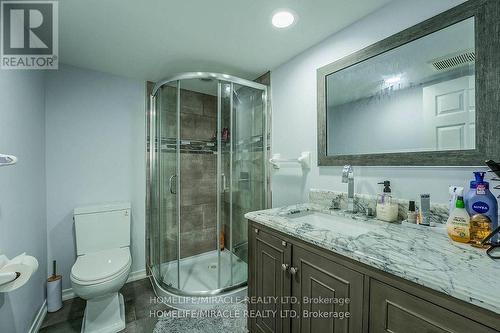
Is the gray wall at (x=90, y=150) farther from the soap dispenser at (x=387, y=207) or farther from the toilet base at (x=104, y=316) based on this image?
the soap dispenser at (x=387, y=207)

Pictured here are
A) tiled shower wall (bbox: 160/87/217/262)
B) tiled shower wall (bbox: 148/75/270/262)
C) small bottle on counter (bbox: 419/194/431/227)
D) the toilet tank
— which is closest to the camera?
small bottle on counter (bbox: 419/194/431/227)

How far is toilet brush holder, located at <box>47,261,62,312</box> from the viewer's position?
5.79 ft

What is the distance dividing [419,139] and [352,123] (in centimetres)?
42

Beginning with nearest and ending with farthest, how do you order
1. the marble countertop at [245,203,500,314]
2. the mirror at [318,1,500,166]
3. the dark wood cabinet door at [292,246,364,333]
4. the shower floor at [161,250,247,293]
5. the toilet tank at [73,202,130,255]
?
1. the marble countertop at [245,203,500,314]
2. the dark wood cabinet door at [292,246,364,333]
3. the mirror at [318,1,500,166]
4. the toilet tank at [73,202,130,255]
5. the shower floor at [161,250,247,293]

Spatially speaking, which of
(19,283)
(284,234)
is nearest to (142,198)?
(19,283)

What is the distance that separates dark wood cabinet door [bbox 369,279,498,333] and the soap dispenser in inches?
21.8

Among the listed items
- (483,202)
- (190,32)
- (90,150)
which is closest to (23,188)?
(90,150)

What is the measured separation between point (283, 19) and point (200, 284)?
2368 millimetres

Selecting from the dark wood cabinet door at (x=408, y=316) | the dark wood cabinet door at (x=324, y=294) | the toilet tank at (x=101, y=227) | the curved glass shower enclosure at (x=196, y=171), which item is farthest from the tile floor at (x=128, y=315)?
the dark wood cabinet door at (x=408, y=316)

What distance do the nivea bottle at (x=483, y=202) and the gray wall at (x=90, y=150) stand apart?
2.59 metres

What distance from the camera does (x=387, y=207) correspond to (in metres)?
1.18

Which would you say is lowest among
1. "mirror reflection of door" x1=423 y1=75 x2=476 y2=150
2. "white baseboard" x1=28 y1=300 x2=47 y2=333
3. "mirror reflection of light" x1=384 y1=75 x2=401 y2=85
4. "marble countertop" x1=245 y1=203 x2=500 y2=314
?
"white baseboard" x1=28 y1=300 x2=47 y2=333

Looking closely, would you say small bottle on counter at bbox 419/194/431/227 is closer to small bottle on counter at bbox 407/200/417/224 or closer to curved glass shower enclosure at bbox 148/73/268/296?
small bottle on counter at bbox 407/200/417/224

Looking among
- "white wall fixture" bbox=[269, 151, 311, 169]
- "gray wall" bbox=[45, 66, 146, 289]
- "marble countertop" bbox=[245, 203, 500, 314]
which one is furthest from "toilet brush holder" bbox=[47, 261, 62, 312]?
"white wall fixture" bbox=[269, 151, 311, 169]
